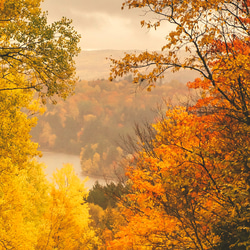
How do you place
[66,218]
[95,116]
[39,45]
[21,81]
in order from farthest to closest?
[95,116], [66,218], [21,81], [39,45]

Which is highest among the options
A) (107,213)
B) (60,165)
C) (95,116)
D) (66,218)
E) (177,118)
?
(95,116)

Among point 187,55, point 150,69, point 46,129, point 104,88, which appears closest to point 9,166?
point 150,69

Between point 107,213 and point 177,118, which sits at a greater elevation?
point 177,118

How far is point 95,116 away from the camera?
128125 millimetres

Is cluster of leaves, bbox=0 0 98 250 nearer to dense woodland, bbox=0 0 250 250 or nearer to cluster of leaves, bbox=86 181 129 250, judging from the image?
dense woodland, bbox=0 0 250 250

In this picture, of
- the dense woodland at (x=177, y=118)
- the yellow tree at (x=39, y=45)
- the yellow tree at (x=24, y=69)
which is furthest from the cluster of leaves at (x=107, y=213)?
the yellow tree at (x=39, y=45)

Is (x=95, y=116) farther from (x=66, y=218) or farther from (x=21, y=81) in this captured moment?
(x=21, y=81)

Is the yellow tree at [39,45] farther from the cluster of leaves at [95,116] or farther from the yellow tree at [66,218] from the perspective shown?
the cluster of leaves at [95,116]

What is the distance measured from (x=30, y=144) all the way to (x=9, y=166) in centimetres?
86

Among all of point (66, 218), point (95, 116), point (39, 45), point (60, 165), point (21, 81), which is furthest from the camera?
point (95, 116)

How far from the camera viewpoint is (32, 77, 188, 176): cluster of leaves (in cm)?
11850

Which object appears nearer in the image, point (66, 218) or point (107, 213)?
point (66, 218)

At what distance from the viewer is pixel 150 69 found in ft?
19.4

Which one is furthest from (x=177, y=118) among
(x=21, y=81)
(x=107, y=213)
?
(x=107, y=213)
